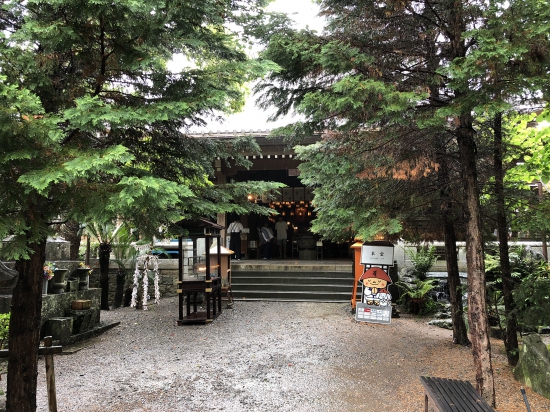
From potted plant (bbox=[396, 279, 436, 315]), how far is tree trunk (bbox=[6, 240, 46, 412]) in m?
8.53

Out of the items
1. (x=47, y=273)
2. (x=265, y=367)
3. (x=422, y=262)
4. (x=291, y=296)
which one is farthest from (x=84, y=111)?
(x=422, y=262)

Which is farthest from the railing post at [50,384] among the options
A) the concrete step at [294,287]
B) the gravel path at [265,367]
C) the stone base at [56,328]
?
the concrete step at [294,287]

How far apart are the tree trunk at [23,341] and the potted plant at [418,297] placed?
336 inches

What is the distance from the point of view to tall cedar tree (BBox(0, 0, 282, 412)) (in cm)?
273

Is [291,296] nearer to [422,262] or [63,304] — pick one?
[422,262]

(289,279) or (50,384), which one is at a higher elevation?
(289,279)

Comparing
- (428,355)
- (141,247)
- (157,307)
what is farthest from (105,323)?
(428,355)

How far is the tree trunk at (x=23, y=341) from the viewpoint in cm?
374

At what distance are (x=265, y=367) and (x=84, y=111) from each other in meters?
4.63

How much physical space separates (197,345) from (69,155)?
17.2 ft

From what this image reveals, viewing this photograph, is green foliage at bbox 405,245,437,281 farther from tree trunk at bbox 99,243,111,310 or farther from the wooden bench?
tree trunk at bbox 99,243,111,310

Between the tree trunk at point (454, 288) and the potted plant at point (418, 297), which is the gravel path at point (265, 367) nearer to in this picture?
the tree trunk at point (454, 288)

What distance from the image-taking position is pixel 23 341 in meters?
3.75

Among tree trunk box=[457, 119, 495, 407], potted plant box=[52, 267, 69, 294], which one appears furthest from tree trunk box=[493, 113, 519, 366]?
potted plant box=[52, 267, 69, 294]
